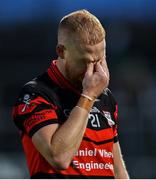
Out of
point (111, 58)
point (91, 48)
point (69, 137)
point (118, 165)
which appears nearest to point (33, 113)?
point (69, 137)

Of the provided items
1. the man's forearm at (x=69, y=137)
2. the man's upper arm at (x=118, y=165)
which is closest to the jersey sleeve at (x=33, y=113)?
the man's forearm at (x=69, y=137)

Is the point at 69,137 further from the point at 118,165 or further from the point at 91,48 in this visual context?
the point at 118,165

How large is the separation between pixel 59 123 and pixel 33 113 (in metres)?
0.13

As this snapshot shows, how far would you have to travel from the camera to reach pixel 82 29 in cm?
343

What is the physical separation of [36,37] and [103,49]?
30.2 ft

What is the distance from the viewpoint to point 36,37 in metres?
12.6

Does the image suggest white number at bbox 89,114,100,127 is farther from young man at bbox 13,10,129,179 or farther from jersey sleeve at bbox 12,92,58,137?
jersey sleeve at bbox 12,92,58,137

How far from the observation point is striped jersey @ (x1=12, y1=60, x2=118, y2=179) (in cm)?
336

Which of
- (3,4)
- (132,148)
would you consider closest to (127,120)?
(132,148)

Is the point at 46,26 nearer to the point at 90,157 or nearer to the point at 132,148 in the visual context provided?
the point at 132,148

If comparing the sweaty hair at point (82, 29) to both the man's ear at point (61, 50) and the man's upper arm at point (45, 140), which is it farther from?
the man's upper arm at point (45, 140)

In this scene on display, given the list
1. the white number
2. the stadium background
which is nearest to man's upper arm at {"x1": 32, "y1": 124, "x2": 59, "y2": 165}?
the white number

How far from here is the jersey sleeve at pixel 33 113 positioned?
334cm

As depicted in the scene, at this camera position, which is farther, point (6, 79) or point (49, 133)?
point (6, 79)
